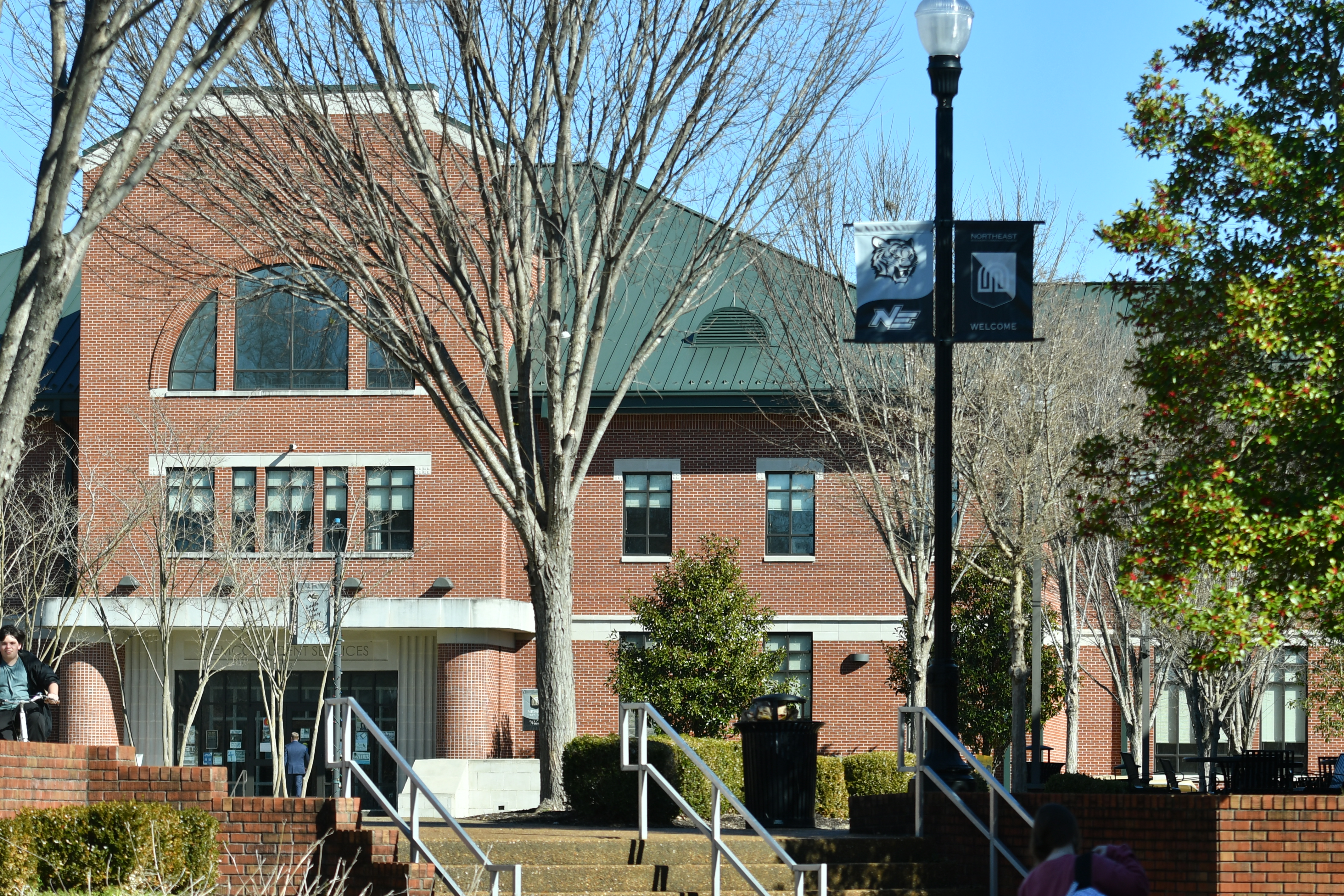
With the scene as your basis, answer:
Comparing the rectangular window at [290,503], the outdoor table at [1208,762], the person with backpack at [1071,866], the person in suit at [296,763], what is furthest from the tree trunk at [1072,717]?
the person with backpack at [1071,866]

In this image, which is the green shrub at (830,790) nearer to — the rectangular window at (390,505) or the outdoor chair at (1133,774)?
the outdoor chair at (1133,774)

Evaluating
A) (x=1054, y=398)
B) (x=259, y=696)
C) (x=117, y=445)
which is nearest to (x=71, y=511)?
(x=117, y=445)

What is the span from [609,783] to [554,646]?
1.54 metres

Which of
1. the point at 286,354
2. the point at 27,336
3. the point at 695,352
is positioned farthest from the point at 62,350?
the point at 27,336

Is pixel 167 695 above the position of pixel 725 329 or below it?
below

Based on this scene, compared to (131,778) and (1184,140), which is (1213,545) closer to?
(1184,140)

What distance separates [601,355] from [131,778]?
2195 centimetres

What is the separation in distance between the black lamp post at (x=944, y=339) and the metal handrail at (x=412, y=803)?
142 inches

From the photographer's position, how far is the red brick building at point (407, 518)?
31562 millimetres

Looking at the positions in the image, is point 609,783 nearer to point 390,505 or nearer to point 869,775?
point 869,775

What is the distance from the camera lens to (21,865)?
412 inches

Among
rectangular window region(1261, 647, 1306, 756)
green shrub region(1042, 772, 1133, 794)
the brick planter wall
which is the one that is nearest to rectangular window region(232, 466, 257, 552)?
green shrub region(1042, 772, 1133, 794)

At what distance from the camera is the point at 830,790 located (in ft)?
72.5

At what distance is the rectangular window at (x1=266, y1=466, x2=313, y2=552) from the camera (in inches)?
1240
